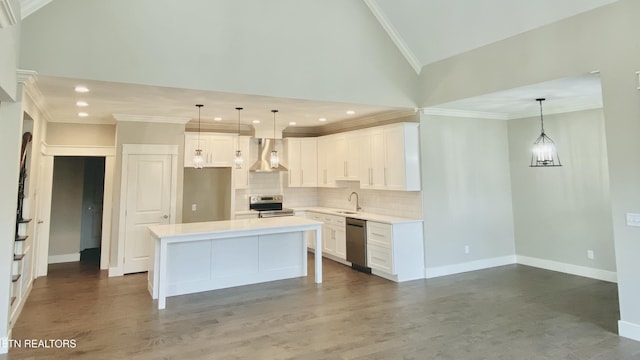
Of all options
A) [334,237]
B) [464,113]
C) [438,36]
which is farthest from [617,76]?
[334,237]

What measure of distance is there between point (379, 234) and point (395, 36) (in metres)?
3.19

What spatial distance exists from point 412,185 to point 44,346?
4984 millimetres

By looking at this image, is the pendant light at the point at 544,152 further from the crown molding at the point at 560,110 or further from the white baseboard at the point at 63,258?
the white baseboard at the point at 63,258

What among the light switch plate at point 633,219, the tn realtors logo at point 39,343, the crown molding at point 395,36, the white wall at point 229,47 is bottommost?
the tn realtors logo at point 39,343

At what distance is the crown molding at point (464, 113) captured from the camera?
5.84 metres

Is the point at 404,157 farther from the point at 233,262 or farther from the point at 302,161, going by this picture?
the point at 233,262

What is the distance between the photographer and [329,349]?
3.25m

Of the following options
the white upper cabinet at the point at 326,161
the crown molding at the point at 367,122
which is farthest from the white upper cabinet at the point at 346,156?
the crown molding at the point at 367,122

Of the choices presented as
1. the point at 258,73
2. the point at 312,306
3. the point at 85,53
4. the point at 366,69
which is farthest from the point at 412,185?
the point at 85,53

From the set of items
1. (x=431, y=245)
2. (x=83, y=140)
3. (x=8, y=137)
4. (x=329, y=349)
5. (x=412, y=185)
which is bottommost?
(x=329, y=349)

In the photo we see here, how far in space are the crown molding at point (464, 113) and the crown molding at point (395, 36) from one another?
0.68m

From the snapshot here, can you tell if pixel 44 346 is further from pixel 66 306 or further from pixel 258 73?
pixel 258 73

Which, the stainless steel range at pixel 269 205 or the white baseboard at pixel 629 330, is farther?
the stainless steel range at pixel 269 205

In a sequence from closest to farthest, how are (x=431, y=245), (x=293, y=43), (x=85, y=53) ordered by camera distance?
(x=85, y=53) < (x=293, y=43) < (x=431, y=245)
